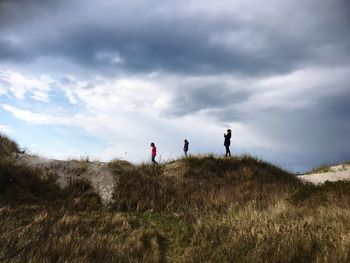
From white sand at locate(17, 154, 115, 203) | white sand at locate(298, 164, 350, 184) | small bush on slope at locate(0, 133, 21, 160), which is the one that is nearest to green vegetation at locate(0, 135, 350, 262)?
white sand at locate(17, 154, 115, 203)

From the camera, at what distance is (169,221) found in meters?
13.3

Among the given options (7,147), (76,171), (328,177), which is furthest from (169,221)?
(328,177)

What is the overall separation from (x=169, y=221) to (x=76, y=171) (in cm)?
794

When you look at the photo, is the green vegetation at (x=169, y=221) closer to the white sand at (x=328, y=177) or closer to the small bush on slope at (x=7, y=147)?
the small bush on slope at (x=7, y=147)

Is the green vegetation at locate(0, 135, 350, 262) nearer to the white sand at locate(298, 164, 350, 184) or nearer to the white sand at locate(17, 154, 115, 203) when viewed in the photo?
the white sand at locate(17, 154, 115, 203)

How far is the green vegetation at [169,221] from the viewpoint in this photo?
815 centimetres

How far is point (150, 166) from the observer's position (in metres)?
23.9

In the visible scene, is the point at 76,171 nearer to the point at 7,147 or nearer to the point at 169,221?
the point at 7,147

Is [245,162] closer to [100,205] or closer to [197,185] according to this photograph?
[197,185]

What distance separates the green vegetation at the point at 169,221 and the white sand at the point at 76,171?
40 centimetres

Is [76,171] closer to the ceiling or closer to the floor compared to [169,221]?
closer to the ceiling

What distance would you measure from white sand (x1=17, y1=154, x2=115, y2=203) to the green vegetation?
15.9 inches

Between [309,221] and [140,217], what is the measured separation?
638 centimetres

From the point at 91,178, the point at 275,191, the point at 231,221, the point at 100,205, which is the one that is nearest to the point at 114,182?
the point at 91,178
